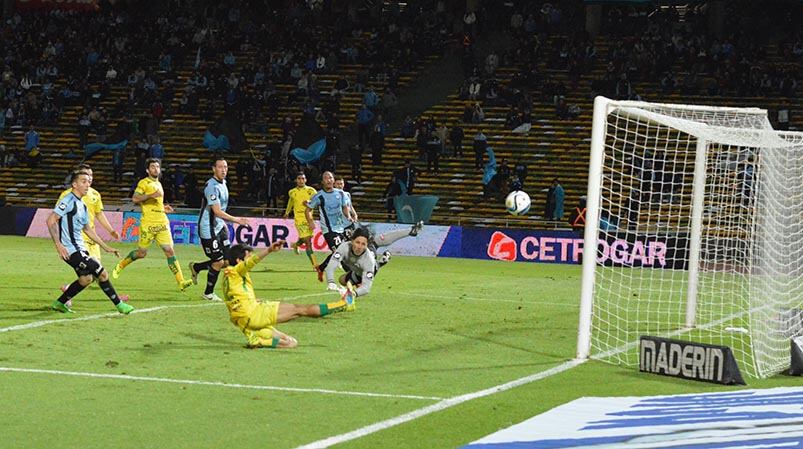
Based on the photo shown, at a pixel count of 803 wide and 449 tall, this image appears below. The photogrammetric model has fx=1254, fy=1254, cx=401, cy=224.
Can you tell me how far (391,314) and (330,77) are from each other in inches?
1099

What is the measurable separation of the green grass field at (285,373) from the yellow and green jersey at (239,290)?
45 centimetres

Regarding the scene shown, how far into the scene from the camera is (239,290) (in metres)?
13.0

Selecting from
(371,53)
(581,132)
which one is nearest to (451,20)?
(371,53)

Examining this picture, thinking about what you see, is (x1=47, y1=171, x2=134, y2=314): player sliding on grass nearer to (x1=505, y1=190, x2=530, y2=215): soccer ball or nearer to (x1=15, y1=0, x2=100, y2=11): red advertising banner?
(x1=505, y1=190, x2=530, y2=215): soccer ball

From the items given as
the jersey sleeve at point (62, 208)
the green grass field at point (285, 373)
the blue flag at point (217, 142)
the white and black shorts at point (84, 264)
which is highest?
the blue flag at point (217, 142)

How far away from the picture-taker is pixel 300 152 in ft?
128

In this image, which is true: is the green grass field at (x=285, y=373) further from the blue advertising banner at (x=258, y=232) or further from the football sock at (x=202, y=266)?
the blue advertising banner at (x=258, y=232)

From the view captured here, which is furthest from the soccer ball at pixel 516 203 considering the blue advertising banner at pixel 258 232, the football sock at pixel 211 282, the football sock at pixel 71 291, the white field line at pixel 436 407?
the white field line at pixel 436 407

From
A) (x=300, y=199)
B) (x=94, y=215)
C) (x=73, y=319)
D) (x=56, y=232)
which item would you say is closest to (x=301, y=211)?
(x=300, y=199)

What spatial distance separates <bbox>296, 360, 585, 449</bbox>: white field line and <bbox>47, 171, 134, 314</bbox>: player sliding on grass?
6.23 metres

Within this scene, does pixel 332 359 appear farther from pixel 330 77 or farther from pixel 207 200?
pixel 330 77

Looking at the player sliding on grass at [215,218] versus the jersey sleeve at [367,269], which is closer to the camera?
the jersey sleeve at [367,269]

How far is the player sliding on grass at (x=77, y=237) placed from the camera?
625 inches

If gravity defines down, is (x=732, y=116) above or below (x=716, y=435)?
above
